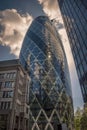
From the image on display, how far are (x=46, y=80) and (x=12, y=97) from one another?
36695 millimetres

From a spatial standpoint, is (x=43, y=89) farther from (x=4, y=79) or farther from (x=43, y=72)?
(x=4, y=79)

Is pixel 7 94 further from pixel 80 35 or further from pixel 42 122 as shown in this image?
pixel 42 122

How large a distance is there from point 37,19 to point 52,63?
43.7 meters

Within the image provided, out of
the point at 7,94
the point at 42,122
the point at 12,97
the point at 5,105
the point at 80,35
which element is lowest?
the point at 42,122

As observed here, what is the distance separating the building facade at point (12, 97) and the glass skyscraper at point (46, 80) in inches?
861

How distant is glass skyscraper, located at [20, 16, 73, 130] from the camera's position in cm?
7831

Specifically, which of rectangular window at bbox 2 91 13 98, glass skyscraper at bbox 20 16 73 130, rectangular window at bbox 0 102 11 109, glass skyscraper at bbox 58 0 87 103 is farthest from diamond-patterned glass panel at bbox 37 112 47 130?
glass skyscraper at bbox 58 0 87 103

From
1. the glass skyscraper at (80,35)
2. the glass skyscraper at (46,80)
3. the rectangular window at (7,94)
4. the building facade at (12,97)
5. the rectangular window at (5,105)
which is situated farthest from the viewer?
the glass skyscraper at (46,80)

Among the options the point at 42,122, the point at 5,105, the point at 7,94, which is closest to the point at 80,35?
the point at 7,94

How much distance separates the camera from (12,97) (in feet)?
169

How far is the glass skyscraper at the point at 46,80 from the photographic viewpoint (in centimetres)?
7831

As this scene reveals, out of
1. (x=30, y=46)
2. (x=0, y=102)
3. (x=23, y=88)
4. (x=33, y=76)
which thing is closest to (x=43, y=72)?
(x=33, y=76)

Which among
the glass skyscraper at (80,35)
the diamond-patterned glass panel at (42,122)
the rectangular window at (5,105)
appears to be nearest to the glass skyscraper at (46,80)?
the diamond-patterned glass panel at (42,122)

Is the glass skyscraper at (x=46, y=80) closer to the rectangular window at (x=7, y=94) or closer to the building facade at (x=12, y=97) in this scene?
the building facade at (x=12, y=97)
